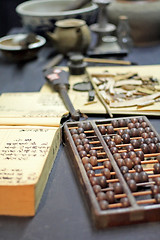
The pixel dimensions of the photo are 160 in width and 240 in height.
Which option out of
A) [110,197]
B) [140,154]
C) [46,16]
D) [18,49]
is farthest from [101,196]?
[46,16]

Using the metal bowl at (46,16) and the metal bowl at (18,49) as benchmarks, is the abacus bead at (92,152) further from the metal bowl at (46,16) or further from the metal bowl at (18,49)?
the metal bowl at (46,16)

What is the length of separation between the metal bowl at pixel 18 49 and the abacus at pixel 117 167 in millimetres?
845

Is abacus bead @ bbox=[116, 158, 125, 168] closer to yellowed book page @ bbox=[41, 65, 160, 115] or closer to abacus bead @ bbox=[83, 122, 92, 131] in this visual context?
abacus bead @ bbox=[83, 122, 92, 131]

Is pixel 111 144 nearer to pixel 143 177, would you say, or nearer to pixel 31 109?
pixel 143 177

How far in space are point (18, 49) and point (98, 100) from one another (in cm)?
66

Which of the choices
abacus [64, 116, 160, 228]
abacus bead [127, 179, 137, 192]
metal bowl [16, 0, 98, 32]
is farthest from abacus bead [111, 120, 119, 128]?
metal bowl [16, 0, 98, 32]

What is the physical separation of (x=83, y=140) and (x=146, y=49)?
4.03 feet

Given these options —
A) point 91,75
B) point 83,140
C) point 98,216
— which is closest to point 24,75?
point 91,75

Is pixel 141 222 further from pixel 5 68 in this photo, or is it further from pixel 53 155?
pixel 5 68

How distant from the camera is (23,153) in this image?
0.93m

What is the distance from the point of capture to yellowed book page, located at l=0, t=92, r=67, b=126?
114cm

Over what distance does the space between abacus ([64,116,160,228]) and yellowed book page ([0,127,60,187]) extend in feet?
0.28

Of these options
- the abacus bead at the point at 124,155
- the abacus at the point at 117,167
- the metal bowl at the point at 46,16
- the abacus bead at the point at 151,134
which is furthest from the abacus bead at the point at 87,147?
the metal bowl at the point at 46,16

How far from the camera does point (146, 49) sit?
6.83ft
